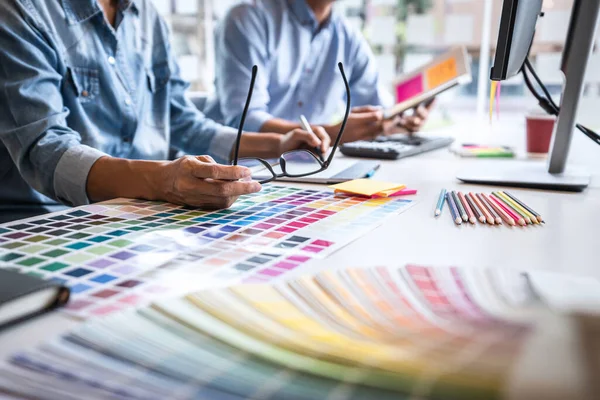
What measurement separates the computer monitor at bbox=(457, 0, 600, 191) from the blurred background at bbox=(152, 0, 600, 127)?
5.02 feet

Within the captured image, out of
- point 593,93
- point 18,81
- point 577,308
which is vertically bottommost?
point 593,93

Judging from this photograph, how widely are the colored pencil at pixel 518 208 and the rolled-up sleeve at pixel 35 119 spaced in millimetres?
645

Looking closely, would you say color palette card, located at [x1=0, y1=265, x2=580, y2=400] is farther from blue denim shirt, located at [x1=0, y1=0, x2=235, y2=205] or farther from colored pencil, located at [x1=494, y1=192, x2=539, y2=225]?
blue denim shirt, located at [x1=0, y1=0, x2=235, y2=205]

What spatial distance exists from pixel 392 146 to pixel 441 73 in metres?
0.26

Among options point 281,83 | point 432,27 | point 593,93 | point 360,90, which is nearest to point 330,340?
point 281,83

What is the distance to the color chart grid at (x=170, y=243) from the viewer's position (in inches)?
19.8

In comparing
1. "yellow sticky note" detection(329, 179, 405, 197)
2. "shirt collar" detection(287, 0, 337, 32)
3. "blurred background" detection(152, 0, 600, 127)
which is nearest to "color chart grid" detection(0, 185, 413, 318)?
"yellow sticky note" detection(329, 179, 405, 197)

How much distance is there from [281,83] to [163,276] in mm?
1424

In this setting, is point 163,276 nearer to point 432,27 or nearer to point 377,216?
point 377,216

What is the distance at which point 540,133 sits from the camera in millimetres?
1393

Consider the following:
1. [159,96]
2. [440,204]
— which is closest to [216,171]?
[440,204]

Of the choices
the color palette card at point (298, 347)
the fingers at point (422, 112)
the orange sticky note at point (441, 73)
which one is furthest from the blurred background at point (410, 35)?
the color palette card at point (298, 347)

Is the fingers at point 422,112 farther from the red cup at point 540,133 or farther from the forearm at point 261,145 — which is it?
the forearm at point 261,145

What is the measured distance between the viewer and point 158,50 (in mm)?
1376
